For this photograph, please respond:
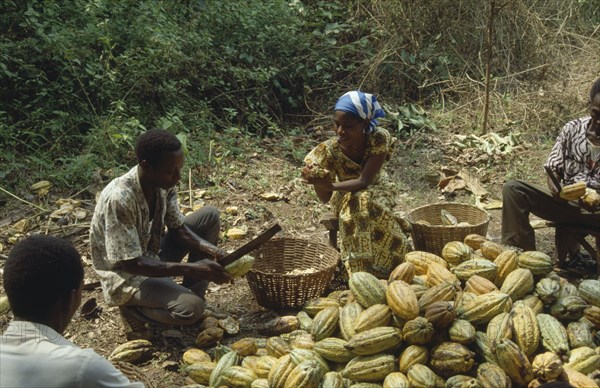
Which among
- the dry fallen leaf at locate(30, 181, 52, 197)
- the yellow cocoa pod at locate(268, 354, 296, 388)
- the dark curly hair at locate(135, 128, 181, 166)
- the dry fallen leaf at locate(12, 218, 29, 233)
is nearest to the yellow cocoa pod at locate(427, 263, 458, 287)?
the yellow cocoa pod at locate(268, 354, 296, 388)

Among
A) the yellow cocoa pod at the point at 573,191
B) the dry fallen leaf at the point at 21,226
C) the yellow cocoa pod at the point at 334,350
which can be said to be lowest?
the dry fallen leaf at the point at 21,226

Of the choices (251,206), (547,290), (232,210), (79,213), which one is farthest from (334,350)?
(79,213)

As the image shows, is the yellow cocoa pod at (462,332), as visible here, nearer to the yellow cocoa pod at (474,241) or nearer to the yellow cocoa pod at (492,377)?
the yellow cocoa pod at (492,377)

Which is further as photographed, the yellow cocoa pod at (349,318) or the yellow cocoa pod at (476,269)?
the yellow cocoa pod at (476,269)

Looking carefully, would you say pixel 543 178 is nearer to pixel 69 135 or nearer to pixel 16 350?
pixel 69 135

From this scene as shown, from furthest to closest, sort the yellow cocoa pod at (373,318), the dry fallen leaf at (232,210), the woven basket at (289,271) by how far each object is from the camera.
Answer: the dry fallen leaf at (232,210)
the woven basket at (289,271)
the yellow cocoa pod at (373,318)

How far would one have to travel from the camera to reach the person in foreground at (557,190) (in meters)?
5.09

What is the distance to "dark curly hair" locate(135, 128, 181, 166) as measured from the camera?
3951 millimetres

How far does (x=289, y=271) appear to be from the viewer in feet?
17.3

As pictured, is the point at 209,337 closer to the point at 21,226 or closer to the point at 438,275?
the point at 438,275

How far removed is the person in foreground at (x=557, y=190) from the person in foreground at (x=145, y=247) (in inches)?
95.5

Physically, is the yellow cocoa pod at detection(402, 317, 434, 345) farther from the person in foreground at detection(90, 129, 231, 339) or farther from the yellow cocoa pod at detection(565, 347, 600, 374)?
the person in foreground at detection(90, 129, 231, 339)

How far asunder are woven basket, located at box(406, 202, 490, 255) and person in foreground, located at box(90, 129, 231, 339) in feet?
5.77

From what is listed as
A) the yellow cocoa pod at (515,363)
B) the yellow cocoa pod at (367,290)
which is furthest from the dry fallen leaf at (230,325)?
the yellow cocoa pod at (515,363)
